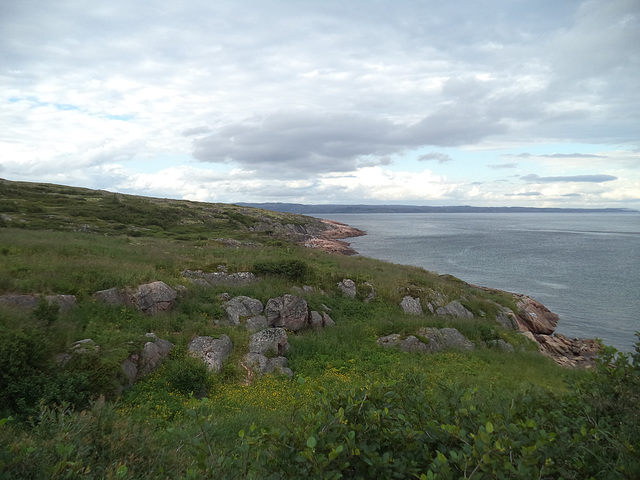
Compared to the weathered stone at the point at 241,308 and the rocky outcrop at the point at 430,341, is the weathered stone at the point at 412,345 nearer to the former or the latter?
the rocky outcrop at the point at 430,341

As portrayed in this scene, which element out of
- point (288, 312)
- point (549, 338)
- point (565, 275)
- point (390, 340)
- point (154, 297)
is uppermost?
point (154, 297)

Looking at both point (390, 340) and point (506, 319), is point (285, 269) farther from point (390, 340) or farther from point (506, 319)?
point (506, 319)

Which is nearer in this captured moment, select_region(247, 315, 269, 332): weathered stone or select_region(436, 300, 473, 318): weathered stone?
select_region(247, 315, 269, 332): weathered stone

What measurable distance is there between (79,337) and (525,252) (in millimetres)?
83961

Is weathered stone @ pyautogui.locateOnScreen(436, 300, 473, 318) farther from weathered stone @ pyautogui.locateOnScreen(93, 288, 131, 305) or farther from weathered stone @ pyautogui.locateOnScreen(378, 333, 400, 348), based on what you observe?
weathered stone @ pyautogui.locateOnScreen(93, 288, 131, 305)

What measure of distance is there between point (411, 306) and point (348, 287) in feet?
14.0

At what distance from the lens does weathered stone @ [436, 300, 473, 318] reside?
2267 centimetres

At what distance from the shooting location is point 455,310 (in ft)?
75.7

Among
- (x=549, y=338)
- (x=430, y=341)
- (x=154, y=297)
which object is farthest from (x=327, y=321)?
(x=549, y=338)

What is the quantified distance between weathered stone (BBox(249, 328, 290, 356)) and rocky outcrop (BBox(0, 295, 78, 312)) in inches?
290

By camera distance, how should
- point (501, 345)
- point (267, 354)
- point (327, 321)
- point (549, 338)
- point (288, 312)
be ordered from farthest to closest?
point (549, 338)
point (327, 321)
point (501, 345)
point (288, 312)
point (267, 354)

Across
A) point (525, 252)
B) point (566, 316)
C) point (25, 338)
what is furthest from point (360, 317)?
point (525, 252)

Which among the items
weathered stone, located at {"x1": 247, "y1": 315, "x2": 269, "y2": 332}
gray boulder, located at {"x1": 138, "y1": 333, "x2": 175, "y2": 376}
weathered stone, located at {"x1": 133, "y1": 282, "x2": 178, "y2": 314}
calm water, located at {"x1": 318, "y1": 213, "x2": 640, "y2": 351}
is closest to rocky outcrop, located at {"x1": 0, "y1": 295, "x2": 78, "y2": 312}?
weathered stone, located at {"x1": 133, "y1": 282, "x2": 178, "y2": 314}

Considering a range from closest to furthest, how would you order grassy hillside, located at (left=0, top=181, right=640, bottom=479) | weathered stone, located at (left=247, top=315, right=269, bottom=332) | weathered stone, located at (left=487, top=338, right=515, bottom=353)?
grassy hillside, located at (left=0, top=181, right=640, bottom=479)
weathered stone, located at (left=247, top=315, right=269, bottom=332)
weathered stone, located at (left=487, top=338, right=515, bottom=353)
